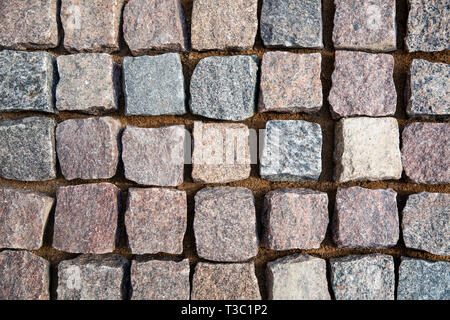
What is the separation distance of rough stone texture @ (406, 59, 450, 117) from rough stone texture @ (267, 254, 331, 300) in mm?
695

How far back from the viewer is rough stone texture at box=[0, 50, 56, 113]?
132cm

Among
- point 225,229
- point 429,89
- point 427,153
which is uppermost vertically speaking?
point 429,89

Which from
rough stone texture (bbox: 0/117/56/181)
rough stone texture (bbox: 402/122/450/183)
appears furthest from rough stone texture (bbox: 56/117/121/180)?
rough stone texture (bbox: 402/122/450/183)

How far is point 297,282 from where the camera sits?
4.17 ft

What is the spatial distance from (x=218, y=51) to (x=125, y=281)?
A: 0.93 metres

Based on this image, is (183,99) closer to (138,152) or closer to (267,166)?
(138,152)

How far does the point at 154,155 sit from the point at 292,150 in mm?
502

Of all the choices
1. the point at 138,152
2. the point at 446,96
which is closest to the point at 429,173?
the point at 446,96

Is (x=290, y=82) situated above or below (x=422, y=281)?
above

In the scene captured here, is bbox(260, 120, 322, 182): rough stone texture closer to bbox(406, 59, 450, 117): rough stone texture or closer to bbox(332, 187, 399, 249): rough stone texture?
bbox(332, 187, 399, 249): rough stone texture

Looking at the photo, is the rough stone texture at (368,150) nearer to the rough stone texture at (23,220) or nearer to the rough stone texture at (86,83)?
the rough stone texture at (86,83)

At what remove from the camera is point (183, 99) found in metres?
1.30

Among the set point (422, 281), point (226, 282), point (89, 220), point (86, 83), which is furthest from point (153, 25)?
point (422, 281)

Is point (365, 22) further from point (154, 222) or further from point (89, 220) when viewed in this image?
point (89, 220)
